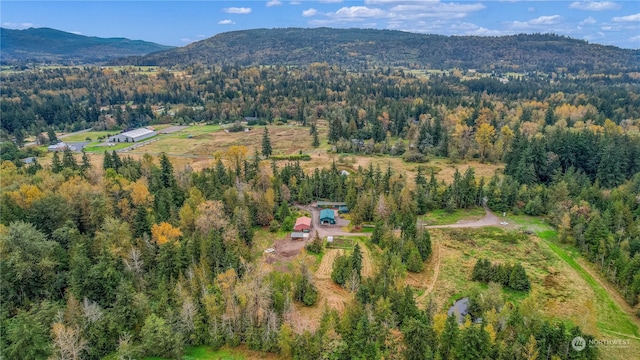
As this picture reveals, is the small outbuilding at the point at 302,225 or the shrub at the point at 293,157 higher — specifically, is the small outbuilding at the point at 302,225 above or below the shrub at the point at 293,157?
below

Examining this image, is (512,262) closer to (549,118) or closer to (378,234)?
(378,234)

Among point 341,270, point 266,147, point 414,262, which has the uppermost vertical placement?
point 266,147

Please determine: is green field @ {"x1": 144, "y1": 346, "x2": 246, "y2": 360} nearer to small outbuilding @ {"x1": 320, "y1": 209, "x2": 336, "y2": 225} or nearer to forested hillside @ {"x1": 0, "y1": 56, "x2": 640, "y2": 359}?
forested hillside @ {"x1": 0, "y1": 56, "x2": 640, "y2": 359}

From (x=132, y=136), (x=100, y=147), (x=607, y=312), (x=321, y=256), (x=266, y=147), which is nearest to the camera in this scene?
(x=607, y=312)

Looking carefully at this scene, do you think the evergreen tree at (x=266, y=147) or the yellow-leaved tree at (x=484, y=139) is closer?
the yellow-leaved tree at (x=484, y=139)

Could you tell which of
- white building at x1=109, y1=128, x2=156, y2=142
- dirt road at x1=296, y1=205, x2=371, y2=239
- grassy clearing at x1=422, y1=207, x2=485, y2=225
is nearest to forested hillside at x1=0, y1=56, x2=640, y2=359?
dirt road at x1=296, y1=205, x2=371, y2=239

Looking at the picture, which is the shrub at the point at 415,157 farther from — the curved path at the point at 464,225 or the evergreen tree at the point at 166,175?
the evergreen tree at the point at 166,175

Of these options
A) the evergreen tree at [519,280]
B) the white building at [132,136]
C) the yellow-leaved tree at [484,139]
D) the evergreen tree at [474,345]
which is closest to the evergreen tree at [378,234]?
the evergreen tree at [519,280]

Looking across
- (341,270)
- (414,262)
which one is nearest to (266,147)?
(341,270)

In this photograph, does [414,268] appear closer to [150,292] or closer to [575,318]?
[575,318]
